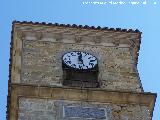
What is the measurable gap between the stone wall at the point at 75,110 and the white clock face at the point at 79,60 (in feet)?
8.32

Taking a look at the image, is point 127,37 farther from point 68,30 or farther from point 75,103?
point 75,103

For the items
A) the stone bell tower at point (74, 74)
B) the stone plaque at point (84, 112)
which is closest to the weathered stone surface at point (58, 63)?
the stone bell tower at point (74, 74)

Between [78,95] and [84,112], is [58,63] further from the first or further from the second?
[84,112]

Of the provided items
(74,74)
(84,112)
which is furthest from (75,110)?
(74,74)

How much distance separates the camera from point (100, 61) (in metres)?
21.8

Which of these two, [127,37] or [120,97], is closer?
[120,97]

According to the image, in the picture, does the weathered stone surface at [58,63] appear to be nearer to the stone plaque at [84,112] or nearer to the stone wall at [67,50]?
the stone wall at [67,50]

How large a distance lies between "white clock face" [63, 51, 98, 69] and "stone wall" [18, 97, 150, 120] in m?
2.54

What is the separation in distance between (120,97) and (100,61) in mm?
2585

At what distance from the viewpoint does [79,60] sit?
21.7 metres

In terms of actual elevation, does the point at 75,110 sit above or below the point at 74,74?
below

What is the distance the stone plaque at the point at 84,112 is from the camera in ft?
60.9

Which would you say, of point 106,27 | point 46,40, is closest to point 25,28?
point 46,40

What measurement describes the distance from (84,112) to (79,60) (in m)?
3.29
